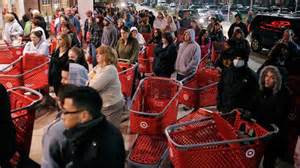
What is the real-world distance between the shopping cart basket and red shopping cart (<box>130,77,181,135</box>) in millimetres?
241

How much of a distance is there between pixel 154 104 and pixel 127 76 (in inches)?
45.8

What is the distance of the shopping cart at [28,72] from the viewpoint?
6.62m

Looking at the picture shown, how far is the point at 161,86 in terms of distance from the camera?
20.2ft

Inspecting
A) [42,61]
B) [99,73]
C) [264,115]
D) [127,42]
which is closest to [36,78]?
[42,61]

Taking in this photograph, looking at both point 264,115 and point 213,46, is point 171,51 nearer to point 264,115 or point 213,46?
point 264,115

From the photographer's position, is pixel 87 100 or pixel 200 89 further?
pixel 200 89

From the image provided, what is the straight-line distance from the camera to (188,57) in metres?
7.00

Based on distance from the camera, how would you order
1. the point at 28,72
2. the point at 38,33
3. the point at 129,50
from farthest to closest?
the point at 129,50, the point at 38,33, the point at 28,72

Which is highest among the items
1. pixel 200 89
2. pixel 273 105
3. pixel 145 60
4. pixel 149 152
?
pixel 273 105

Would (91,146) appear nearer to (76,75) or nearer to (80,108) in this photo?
(80,108)

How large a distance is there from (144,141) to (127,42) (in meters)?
2.89

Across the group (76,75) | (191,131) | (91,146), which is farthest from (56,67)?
(91,146)

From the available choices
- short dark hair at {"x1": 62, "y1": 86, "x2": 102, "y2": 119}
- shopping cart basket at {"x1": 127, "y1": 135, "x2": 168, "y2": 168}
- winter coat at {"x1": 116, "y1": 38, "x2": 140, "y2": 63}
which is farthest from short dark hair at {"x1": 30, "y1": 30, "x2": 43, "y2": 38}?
short dark hair at {"x1": 62, "y1": 86, "x2": 102, "y2": 119}

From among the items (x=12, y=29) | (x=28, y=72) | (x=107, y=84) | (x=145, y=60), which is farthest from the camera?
(x=12, y=29)
